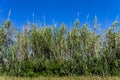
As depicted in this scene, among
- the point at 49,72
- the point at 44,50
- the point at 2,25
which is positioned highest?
the point at 2,25

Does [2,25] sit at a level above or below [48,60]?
above

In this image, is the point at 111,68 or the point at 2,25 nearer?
the point at 111,68

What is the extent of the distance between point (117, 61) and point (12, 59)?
5617 millimetres

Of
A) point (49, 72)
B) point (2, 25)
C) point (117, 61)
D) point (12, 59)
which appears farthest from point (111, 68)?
point (2, 25)

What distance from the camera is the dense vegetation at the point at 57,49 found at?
16.6 metres

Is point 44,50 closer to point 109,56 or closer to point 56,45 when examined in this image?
point 56,45

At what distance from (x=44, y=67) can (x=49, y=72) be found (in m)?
0.66

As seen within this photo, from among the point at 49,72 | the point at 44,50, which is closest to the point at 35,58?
the point at 44,50

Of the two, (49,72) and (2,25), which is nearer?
(49,72)

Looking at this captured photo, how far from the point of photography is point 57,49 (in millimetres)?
17547

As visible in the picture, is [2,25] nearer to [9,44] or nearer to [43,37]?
[9,44]

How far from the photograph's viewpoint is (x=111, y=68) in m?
16.4

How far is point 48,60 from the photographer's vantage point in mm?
17375

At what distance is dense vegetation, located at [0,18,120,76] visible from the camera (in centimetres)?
1661
